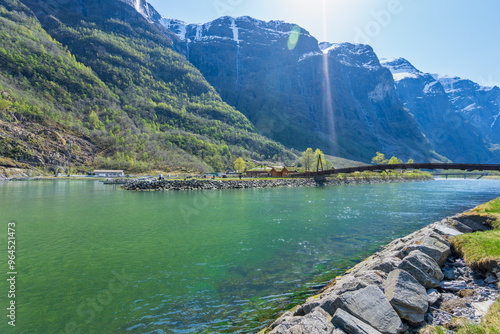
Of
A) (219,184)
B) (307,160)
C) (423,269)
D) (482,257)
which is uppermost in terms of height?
(307,160)

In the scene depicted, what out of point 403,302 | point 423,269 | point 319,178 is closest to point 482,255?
point 423,269

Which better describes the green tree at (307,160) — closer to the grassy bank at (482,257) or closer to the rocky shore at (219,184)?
the rocky shore at (219,184)

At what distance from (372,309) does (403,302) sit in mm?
1176

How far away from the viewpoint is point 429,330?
7566 mm

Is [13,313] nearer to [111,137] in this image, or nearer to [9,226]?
[9,226]

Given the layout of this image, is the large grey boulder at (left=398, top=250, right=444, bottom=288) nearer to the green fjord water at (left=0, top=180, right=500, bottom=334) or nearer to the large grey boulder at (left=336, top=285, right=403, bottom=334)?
the large grey boulder at (left=336, top=285, right=403, bottom=334)

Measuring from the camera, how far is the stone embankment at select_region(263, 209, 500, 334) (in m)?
7.54

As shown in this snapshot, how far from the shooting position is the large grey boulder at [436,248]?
1201cm

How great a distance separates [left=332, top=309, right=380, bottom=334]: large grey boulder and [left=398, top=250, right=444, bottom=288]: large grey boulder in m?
4.15

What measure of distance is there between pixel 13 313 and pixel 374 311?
14.6 metres

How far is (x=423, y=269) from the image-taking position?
1056 centimetres

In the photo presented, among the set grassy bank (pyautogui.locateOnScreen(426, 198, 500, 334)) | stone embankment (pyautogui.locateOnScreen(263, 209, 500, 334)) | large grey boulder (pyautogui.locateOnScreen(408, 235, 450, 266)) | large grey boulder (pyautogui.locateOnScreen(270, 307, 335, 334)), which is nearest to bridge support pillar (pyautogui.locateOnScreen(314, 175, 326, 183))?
grassy bank (pyautogui.locateOnScreen(426, 198, 500, 334))

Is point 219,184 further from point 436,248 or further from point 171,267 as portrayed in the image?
point 436,248

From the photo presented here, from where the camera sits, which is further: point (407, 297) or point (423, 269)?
point (423, 269)
